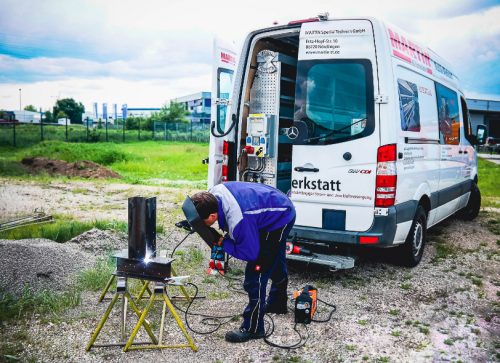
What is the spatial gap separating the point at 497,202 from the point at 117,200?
973 centimetres

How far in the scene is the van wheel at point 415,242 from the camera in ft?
20.0

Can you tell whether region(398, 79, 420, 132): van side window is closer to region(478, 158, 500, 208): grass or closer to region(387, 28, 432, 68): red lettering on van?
region(387, 28, 432, 68): red lettering on van

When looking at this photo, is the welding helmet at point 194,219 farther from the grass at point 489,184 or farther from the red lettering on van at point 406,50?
the grass at point 489,184

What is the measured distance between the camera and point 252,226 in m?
3.75

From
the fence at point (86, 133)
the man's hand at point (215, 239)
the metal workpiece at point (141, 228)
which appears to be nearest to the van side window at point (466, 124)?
the man's hand at point (215, 239)

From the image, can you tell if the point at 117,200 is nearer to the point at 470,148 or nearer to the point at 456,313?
the point at 470,148

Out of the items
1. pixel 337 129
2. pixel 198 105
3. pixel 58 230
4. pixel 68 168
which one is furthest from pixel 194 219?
pixel 198 105

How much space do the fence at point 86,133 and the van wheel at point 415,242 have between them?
61.9ft

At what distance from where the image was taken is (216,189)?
392 cm

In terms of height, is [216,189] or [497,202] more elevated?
[216,189]

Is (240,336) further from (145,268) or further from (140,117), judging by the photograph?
(140,117)

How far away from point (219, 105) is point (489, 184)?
13.4 meters

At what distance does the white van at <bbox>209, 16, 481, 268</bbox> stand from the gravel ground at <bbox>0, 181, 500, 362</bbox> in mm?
466

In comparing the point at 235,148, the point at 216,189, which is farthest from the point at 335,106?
the point at 216,189
